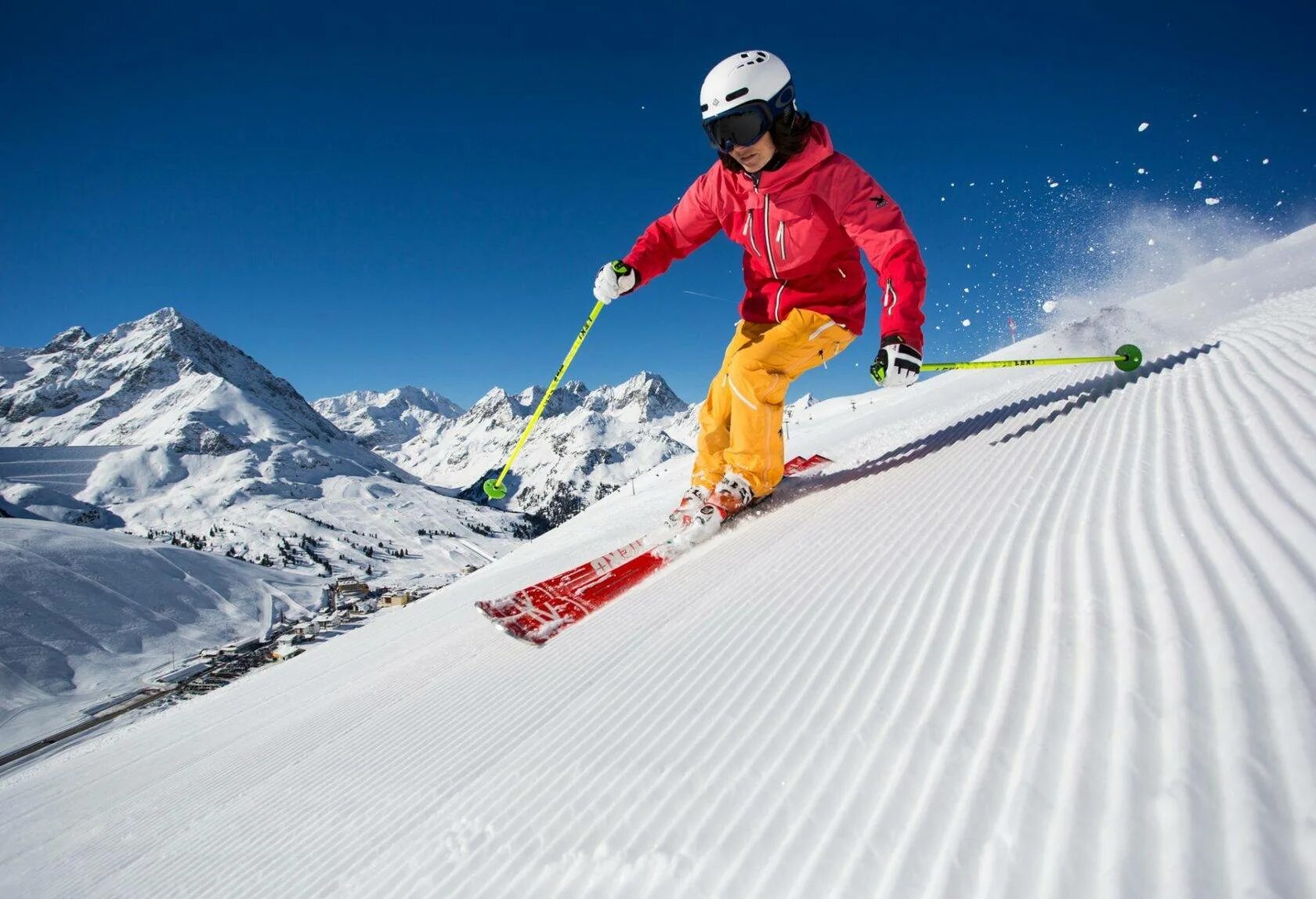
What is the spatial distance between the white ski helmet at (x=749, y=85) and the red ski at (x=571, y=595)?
139 inches

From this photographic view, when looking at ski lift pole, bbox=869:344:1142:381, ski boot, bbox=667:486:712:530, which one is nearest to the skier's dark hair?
ski lift pole, bbox=869:344:1142:381

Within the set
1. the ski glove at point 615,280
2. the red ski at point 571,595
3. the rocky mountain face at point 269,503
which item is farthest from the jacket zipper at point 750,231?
the rocky mountain face at point 269,503

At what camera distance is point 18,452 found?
145 metres

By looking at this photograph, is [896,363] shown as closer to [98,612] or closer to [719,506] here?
[719,506]

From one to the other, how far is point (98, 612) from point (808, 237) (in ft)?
227

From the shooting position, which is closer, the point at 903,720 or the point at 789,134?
the point at 903,720

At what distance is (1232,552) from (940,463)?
111 inches

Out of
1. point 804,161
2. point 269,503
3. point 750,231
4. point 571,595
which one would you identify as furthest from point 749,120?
point 269,503

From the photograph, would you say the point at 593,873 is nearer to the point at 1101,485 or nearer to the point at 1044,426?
the point at 1101,485

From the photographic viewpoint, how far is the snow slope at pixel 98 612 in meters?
39.3

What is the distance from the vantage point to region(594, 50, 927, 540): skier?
14.0ft

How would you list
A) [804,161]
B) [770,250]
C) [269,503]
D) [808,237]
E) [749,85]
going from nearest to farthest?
[749,85], [804,161], [808,237], [770,250], [269,503]

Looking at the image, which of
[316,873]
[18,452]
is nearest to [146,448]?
[18,452]

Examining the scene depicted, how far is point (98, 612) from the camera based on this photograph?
161ft
